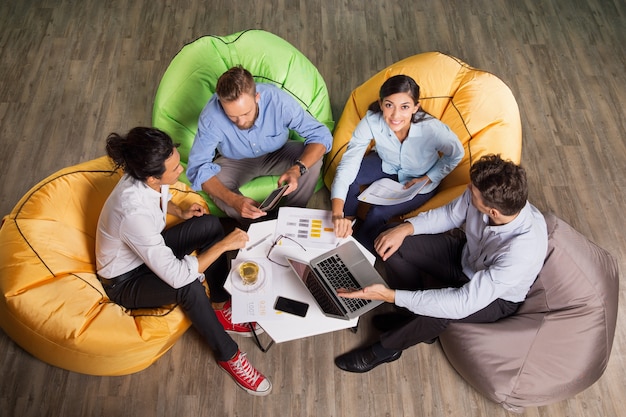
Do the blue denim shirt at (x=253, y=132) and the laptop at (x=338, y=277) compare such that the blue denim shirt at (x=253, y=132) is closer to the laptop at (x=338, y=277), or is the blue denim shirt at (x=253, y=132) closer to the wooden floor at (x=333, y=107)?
the wooden floor at (x=333, y=107)

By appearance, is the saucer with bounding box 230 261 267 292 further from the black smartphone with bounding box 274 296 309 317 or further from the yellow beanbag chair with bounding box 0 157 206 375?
the yellow beanbag chair with bounding box 0 157 206 375

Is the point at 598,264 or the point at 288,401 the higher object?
the point at 598,264

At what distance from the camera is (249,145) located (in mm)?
2893

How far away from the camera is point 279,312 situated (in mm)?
2297

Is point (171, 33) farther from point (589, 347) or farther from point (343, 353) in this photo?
point (589, 347)

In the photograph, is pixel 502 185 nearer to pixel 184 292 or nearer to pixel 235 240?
pixel 235 240

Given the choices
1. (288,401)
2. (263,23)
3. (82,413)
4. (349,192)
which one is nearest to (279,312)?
(288,401)

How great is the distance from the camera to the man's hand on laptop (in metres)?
2.22

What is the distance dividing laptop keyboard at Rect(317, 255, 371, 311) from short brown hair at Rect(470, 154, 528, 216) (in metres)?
0.68

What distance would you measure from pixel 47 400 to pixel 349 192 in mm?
1916

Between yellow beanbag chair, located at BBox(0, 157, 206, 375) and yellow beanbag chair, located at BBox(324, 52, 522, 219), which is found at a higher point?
yellow beanbag chair, located at BBox(324, 52, 522, 219)

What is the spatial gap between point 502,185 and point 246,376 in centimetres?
154

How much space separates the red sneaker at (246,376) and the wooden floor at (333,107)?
59 millimetres

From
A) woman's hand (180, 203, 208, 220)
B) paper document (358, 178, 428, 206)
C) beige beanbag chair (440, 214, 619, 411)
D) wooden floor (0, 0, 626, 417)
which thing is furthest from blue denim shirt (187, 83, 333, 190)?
beige beanbag chair (440, 214, 619, 411)
